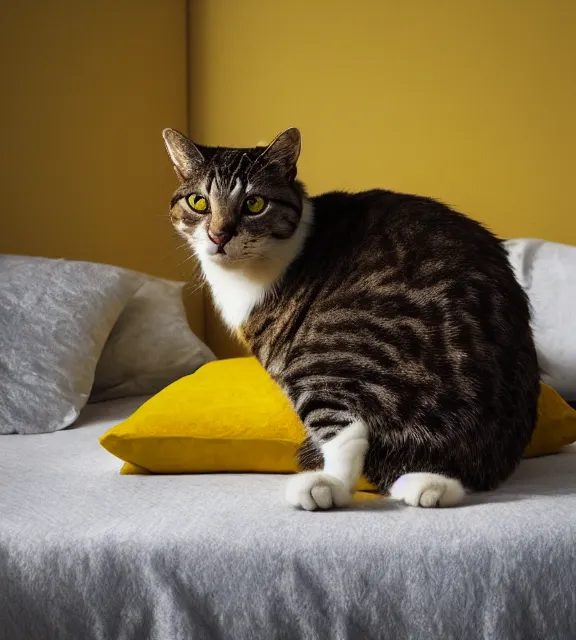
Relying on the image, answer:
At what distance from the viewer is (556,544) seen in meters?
0.98

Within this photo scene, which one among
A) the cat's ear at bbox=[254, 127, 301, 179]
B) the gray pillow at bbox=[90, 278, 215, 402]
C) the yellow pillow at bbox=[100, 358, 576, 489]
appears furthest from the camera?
the gray pillow at bbox=[90, 278, 215, 402]

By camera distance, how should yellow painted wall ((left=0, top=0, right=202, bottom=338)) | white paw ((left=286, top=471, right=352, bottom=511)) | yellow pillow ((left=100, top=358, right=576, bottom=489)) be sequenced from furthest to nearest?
yellow painted wall ((left=0, top=0, right=202, bottom=338))
yellow pillow ((left=100, top=358, right=576, bottom=489))
white paw ((left=286, top=471, right=352, bottom=511))

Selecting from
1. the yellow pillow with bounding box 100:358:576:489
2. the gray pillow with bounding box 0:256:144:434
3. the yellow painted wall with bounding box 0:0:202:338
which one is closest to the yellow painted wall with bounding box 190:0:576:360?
the yellow painted wall with bounding box 0:0:202:338

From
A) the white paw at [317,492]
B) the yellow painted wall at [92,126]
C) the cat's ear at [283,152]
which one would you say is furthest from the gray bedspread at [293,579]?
the yellow painted wall at [92,126]

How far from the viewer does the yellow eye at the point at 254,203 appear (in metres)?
1.42

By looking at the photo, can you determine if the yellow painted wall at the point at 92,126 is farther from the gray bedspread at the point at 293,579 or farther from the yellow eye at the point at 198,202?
the gray bedspread at the point at 293,579

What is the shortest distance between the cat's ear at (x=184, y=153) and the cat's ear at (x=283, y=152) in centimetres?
12

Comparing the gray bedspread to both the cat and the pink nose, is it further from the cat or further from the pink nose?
the pink nose

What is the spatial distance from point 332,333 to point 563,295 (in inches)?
42.5

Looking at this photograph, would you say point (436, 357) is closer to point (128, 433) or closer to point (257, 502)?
point (257, 502)

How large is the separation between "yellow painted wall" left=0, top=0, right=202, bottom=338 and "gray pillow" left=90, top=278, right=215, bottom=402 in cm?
53

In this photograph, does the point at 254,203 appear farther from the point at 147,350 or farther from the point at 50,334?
the point at 147,350

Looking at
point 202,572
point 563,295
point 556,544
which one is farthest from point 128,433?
point 563,295

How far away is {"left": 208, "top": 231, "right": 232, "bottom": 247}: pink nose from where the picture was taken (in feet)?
4.56
